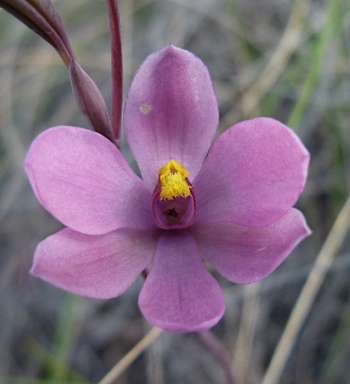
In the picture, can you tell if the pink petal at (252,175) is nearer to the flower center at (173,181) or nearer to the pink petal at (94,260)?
the flower center at (173,181)

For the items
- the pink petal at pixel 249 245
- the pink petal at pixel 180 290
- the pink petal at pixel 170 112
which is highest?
the pink petal at pixel 170 112

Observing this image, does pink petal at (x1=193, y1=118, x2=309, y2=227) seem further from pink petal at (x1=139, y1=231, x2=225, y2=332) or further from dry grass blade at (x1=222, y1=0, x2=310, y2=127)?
dry grass blade at (x1=222, y1=0, x2=310, y2=127)

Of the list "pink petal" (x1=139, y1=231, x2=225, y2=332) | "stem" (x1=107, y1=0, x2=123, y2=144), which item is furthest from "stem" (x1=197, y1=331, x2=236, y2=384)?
"stem" (x1=107, y1=0, x2=123, y2=144)

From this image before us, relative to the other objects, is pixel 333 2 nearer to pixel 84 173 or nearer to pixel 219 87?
pixel 219 87

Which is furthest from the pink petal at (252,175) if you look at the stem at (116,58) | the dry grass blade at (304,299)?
the dry grass blade at (304,299)

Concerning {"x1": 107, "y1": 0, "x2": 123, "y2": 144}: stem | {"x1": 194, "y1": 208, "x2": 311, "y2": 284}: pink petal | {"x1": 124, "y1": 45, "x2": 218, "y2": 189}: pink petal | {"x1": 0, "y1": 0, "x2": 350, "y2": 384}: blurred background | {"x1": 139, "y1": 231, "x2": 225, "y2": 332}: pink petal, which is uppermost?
{"x1": 107, "y1": 0, "x2": 123, "y2": 144}: stem

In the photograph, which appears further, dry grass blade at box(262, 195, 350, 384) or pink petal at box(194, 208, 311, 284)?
dry grass blade at box(262, 195, 350, 384)

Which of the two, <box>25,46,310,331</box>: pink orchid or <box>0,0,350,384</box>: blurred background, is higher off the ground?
<box>25,46,310,331</box>: pink orchid

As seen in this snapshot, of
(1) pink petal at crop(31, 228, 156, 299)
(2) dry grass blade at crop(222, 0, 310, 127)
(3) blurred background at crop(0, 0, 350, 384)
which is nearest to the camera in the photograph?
(1) pink petal at crop(31, 228, 156, 299)
